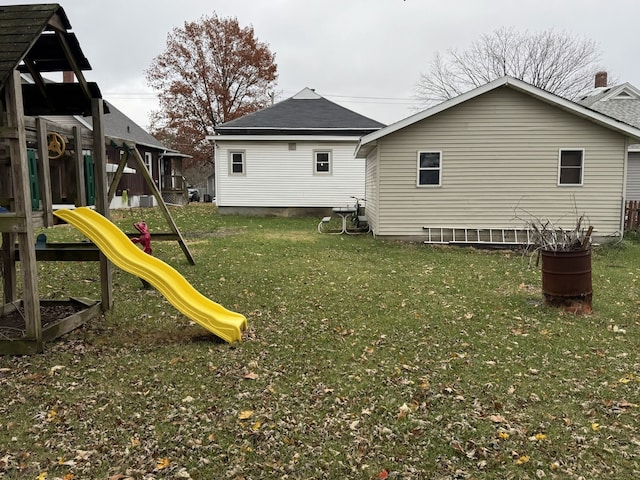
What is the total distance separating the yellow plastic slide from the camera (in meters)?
5.18

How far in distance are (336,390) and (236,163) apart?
1762 centimetres

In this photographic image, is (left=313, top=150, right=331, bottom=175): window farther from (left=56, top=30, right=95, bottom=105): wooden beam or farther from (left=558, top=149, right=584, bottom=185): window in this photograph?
(left=56, top=30, right=95, bottom=105): wooden beam

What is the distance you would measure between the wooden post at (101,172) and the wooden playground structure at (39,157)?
12mm

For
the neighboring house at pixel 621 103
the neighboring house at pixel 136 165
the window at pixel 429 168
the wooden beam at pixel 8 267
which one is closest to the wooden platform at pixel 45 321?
the wooden beam at pixel 8 267

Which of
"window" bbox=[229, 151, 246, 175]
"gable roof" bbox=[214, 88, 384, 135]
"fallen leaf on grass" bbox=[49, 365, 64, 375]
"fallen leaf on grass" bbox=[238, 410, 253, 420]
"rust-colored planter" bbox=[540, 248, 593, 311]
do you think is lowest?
"fallen leaf on grass" bbox=[238, 410, 253, 420]

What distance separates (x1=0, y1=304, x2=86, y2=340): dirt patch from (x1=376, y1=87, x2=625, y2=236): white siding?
27.8ft

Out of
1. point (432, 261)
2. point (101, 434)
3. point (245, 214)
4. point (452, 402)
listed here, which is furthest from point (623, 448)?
point (245, 214)

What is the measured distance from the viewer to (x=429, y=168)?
42.2 ft

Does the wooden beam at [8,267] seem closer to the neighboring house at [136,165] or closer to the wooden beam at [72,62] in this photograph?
the wooden beam at [72,62]

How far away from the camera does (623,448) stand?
3.17 metres

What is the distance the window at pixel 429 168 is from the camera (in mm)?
12836

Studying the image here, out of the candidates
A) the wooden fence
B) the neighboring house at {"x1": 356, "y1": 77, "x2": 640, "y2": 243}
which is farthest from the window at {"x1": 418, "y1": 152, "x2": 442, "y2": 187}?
the wooden fence

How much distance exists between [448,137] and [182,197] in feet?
68.2

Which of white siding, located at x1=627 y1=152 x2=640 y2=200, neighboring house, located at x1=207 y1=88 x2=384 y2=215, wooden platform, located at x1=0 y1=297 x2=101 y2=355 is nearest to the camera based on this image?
wooden platform, located at x1=0 y1=297 x2=101 y2=355
